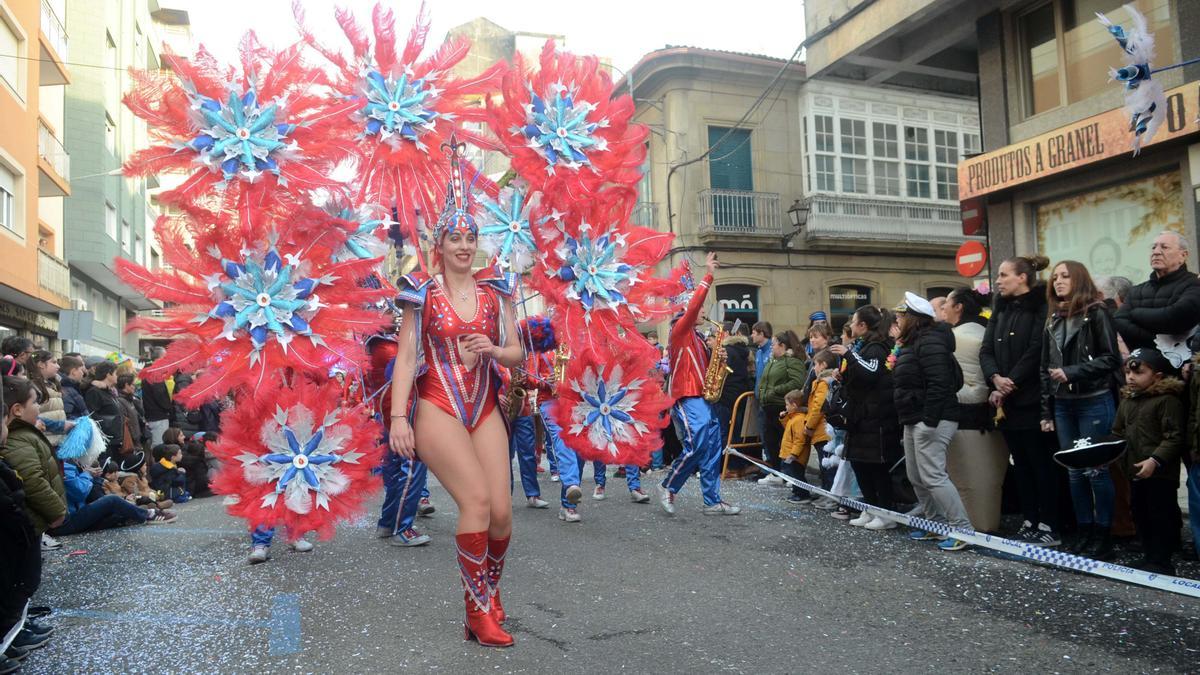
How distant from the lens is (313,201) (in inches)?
178

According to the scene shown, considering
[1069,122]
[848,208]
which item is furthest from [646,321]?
[848,208]

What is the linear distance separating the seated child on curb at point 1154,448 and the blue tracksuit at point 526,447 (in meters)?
4.76

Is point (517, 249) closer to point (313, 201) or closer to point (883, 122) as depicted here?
point (313, 201)

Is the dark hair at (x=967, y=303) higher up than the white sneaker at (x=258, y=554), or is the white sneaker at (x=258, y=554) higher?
the dark hair at (x=967, y=303)

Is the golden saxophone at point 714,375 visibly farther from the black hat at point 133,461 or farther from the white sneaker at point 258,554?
the black hat at point 133,461

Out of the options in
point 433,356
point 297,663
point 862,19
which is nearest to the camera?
point 297,663

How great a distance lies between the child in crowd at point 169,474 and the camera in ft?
33.4

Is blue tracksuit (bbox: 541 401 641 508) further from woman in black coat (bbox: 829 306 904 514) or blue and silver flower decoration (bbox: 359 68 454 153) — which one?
blue and silver flower decoration (bbox: 359 68 454 153)

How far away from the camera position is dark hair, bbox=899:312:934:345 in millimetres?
6512

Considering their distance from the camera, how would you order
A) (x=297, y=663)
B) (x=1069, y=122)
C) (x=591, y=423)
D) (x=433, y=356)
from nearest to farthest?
1. (x=297, y=663)
2. (x=433, y=356)
3. (x=591, y=423)
4. (x=1069, y=122)

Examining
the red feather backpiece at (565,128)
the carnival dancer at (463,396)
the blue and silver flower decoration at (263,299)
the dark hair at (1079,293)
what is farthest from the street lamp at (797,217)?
the blue and silver flower decoration at (263,299)

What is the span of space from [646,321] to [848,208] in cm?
Answer: 1840

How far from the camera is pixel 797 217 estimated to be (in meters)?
22.2

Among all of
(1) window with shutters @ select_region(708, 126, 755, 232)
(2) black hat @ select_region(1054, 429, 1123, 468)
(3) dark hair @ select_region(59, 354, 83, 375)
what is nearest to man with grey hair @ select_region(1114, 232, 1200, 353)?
(2) black hat @ select_region(1054, 429, 1123, 468)
